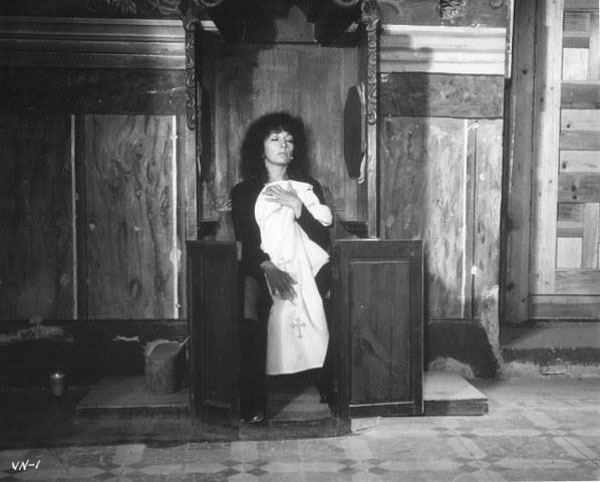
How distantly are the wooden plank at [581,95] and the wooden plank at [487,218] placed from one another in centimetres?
80

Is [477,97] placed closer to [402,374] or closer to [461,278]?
[461,278]

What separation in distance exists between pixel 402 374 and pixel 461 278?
127 cm

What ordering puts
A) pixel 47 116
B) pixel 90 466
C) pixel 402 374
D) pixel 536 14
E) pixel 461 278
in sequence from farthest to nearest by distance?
pixel 536 14
pixel 461 278
pixel 47 116
pixel 402 374
pixel 90 466

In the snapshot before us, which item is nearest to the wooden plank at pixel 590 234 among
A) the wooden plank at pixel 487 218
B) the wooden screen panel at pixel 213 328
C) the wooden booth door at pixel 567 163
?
the wooden booth door at pixel 567 163

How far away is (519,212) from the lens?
5.57m

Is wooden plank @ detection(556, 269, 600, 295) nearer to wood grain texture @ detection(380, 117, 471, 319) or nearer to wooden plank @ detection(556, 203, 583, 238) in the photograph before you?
wooden plank @ detection(556, 203, 583, 238)

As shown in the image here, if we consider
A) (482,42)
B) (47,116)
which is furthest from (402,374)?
(47,116)

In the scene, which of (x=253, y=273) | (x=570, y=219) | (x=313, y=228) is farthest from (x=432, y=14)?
(x=253, y=273)

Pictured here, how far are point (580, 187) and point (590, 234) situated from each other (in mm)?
380

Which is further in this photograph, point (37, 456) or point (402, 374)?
point (402, 374)

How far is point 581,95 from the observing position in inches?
215

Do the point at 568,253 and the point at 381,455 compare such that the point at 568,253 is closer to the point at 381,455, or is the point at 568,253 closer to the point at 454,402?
the point at 454,402

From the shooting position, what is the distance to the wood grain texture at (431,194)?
197 inches

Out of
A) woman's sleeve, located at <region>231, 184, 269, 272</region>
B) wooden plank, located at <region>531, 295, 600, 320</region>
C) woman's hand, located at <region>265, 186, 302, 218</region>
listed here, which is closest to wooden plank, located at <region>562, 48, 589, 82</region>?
wooden plank, located at <region>531, 295, 600, 320</region>
